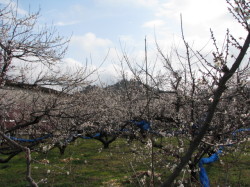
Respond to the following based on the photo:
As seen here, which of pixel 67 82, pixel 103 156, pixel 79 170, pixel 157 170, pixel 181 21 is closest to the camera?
pixel 181 21

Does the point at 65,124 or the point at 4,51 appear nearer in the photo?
the point at 4,51

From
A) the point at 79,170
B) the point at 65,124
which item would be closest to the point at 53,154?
the point at 65,124

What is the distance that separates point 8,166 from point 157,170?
580 centimetres

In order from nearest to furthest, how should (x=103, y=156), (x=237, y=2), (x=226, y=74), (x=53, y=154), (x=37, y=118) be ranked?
(x=226, y=74) → (x=237, y=2) → (x=37, y=118) → (x=103, y=156) → (x=53, y=154)

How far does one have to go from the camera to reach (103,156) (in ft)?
39.8

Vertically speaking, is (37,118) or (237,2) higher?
(237,2)

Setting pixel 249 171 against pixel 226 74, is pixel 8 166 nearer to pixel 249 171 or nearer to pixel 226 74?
pixel 249 171

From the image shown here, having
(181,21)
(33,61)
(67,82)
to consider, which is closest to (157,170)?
(67,82)

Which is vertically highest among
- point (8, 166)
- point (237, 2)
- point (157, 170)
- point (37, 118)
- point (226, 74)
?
point (237, 2)

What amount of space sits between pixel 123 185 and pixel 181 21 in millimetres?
5976

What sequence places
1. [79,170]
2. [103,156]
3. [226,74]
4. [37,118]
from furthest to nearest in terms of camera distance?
1. [103,156]
2. [79,170]
3. [37,118]
4. [226,74]

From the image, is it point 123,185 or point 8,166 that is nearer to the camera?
point 123,185

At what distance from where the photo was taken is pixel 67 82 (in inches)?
285

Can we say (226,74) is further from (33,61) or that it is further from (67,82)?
(33,61)
